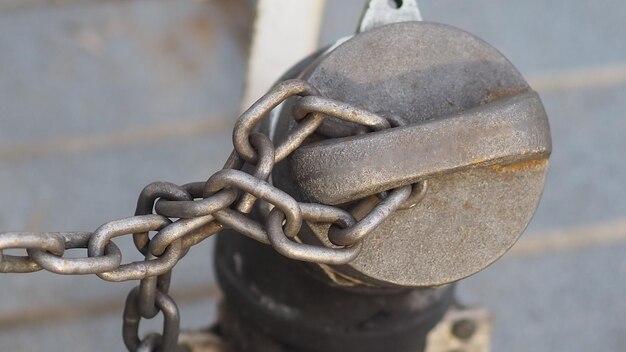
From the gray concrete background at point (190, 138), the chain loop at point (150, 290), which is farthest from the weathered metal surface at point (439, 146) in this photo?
the gray concrete background at point (190, 138)

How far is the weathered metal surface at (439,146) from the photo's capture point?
0.62 m

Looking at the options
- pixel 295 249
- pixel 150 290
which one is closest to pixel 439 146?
pixel 295 249

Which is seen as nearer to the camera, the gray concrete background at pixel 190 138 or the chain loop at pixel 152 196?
the chain loop at pixel 152 196

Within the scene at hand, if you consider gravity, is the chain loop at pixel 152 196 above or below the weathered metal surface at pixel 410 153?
below

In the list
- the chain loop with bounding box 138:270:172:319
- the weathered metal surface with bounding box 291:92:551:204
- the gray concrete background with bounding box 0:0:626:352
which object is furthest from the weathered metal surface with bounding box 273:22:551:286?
the gray concrete background with bounding box 0:0:626:352

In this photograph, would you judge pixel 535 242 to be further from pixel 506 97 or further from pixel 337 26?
pixel 506 97

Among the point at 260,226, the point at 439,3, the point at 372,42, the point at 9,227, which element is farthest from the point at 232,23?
the point at 260,226

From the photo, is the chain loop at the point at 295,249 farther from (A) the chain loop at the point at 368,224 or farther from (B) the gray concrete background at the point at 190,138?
(B) the gray concrete background at the point at 190,138

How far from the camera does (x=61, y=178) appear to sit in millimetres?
1782

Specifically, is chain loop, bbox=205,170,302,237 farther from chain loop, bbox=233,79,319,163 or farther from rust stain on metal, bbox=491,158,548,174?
rust stain on metal, bbox=491,158,548,174

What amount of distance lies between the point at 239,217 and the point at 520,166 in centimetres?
23

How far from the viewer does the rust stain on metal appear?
67cm

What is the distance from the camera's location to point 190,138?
6.09 feet

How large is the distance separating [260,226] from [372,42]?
20 centimetres
